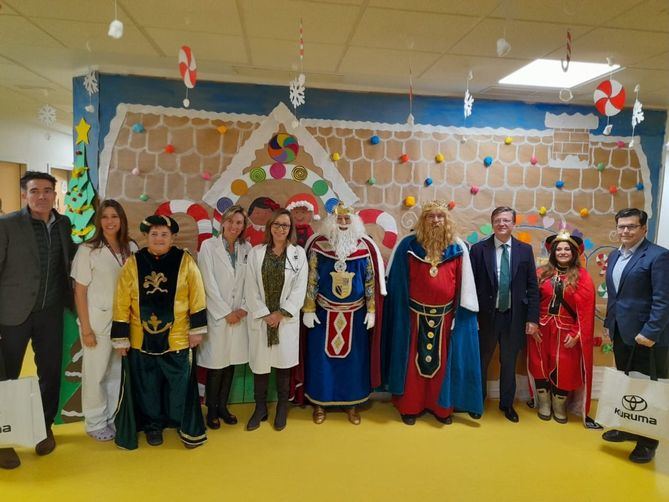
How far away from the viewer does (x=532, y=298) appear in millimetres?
3453

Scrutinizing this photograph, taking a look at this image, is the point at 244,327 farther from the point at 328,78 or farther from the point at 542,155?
the point at 542,155

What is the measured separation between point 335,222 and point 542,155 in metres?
2.19

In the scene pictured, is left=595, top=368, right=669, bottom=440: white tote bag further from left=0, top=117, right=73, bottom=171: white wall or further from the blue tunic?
left=0, top=117, right=73, bottom=171: white wall

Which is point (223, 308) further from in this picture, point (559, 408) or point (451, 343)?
point (559, 408)

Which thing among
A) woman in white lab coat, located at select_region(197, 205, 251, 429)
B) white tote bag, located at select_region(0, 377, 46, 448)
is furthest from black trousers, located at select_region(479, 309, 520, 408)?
white tote bag, located at select_region(0, 377, 46, 448)

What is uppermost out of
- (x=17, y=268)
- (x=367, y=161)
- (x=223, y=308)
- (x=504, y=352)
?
(x=367, y=161)

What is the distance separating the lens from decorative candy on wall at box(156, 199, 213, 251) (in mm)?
3566

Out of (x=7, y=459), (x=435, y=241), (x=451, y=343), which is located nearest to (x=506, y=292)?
(x=451, y=343)

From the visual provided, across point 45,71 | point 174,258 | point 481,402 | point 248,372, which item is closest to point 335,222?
point 174,258

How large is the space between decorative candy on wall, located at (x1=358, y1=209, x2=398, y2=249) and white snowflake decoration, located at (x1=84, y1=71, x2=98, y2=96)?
238cm

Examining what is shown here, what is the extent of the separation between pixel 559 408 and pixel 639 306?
3.59 feet

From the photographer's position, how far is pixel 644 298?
2.96m

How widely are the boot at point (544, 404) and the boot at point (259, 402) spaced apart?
2.26m

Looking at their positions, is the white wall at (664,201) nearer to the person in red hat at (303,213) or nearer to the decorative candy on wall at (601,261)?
the decorative candy on wall at (601,261)
